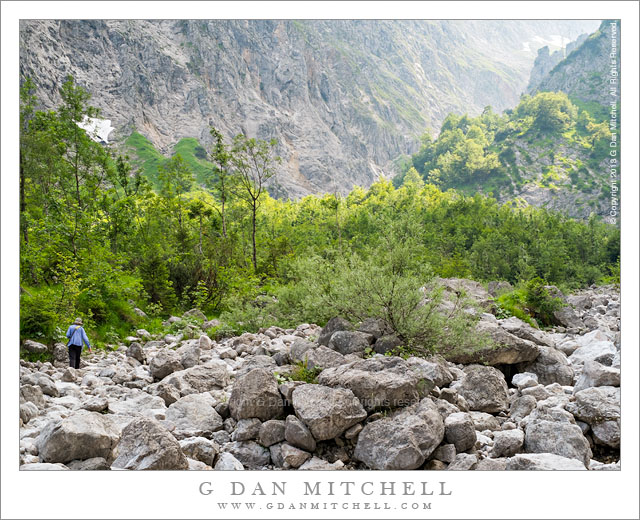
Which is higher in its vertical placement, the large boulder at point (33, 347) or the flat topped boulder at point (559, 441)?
the large boulder at point (33, 347)

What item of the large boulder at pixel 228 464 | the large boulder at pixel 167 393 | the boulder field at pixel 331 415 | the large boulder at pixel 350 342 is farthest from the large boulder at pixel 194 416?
the large boulder at pixel 350 342

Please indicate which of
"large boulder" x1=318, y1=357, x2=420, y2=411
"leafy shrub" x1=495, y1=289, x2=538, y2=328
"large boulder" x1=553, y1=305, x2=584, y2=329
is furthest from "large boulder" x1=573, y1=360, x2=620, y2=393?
"large boulder" x1=553, y1=305, x2=584, y2=329

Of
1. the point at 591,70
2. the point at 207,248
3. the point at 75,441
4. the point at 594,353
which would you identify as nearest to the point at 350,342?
the point at 75,441

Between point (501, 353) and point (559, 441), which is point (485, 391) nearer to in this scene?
point (559, 441)

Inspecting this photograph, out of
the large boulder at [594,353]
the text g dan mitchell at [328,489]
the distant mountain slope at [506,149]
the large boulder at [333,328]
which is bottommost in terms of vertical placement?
the text g dan mitchell at [328,489]

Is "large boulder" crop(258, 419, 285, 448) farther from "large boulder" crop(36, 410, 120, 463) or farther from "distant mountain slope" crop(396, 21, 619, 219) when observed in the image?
"distant mountain slope" crop(396, 21, 619, 219)

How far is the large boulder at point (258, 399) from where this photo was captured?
478 centimetres

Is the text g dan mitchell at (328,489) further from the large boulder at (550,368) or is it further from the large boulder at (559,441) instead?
the large boulder at (550,368)

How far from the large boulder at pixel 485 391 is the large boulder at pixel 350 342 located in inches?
55.1

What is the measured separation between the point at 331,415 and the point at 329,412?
0.03 meters

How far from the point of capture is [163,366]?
6.80 meters

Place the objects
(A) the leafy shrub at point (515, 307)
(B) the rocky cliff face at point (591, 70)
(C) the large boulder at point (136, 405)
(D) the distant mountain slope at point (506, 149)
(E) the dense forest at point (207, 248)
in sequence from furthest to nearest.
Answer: (D) the distant mountain slope at point (506, 149) < (A) the leafy shrub at point (515, 307) < (E) the dense forest at point (207, 248) < (B) the rocky cliff face at point (591, 70) < (C) the large boulder at point (136, 405)

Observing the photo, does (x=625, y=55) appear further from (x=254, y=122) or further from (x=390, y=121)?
(x=390, y=121)

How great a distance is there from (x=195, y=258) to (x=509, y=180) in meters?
37.1
